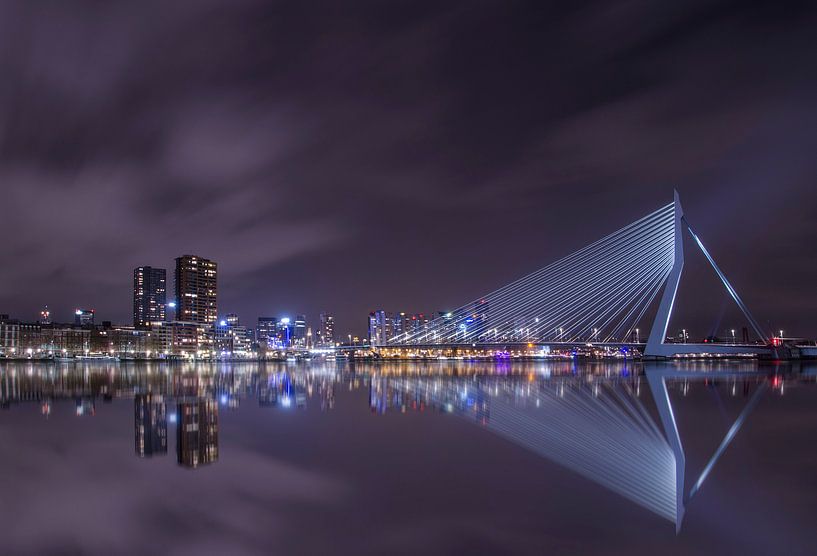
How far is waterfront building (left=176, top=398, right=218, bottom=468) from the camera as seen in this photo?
36.6 ft

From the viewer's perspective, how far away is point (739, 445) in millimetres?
12242

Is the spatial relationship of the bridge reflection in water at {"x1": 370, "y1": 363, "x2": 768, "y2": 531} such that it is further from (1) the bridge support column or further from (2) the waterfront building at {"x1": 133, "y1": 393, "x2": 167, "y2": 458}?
(1) the bridge support column

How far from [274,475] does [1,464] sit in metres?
5.21

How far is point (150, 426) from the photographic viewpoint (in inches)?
599

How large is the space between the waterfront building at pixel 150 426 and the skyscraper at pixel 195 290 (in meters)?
158

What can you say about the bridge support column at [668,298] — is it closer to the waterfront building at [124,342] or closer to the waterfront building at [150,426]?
the waterfront building at [150,426]

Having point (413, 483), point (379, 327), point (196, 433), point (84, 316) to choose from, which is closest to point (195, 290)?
point (84, 316)

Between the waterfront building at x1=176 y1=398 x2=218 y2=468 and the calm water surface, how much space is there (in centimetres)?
9

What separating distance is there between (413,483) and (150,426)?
29.1 ft

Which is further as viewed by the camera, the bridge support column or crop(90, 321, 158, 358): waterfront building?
crop(90, 321, 158, 358): waterfront building

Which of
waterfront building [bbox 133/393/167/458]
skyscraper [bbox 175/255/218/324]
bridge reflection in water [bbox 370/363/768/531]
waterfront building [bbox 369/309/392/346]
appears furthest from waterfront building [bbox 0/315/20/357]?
bridge reflection in water [bbox 370/363/768/531]

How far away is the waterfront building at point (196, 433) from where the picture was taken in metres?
11.2

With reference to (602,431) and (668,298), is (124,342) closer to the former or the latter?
(668,298)

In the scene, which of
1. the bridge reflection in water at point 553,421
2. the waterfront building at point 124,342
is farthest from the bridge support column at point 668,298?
the waterfront building at point 124,342
